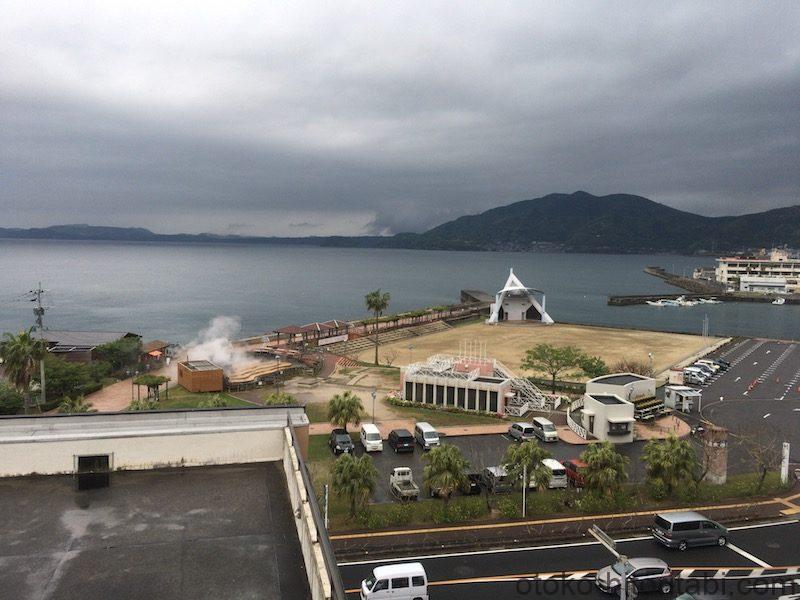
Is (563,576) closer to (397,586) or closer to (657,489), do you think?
(397,586)

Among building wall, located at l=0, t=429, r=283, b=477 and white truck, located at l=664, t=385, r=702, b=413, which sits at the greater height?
building wall, located at l=0, t=429, r=283, b=477

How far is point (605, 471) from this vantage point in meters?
19.3

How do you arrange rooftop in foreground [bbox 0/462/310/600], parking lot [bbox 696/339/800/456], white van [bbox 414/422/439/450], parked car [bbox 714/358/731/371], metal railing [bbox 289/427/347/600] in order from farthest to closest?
1. parked car [bbox 714/358/731/371]
2. parking lot [bbox 696/339/800/456]
3. white van [bbox 414/422/439/450]
4. rooftop in foreground [bbox 0/462/310/600]
5. metal railing [bbox 289/427/347/600]

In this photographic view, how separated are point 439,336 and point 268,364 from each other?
26241 mm

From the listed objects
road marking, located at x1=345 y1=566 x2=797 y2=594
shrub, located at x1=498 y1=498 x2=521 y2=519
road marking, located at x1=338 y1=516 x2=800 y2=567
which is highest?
shrub, located at x1=498 y1=498 x2=521 y2=519

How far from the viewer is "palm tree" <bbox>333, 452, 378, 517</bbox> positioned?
18078 millimetres

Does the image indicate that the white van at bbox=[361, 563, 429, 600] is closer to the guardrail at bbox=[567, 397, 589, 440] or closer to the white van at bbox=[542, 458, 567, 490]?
the white van at bbox=[542, 458, 567, 490]

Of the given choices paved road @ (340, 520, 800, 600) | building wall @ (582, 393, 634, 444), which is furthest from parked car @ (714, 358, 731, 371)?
paved road @ (340, 520, 800, 600)

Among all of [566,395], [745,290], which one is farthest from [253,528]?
[745,290]

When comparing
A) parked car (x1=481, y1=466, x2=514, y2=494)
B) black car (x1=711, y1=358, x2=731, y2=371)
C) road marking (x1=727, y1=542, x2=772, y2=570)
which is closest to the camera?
road marking (x1=727, y1=542, x2=772, y2=570)

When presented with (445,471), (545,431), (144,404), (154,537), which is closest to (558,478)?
(445,471)

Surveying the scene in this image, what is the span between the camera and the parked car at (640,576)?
1488 cm

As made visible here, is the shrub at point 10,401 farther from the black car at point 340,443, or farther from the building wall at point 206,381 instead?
the black car at point 340,443

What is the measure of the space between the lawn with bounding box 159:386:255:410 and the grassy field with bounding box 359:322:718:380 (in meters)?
17.4
